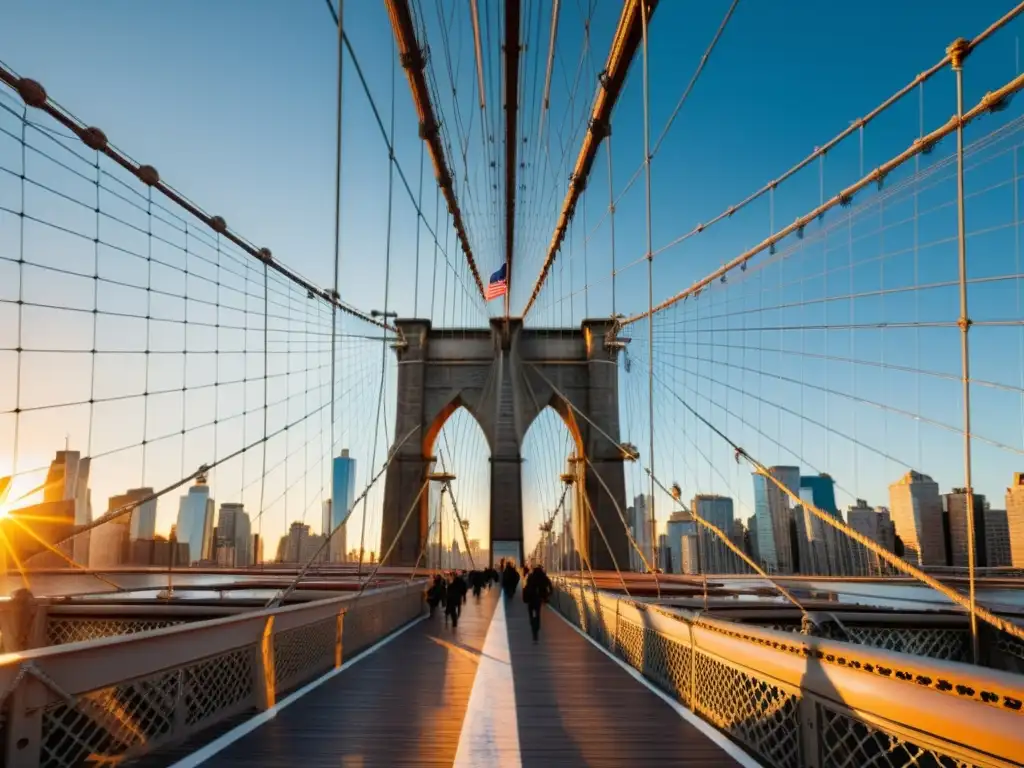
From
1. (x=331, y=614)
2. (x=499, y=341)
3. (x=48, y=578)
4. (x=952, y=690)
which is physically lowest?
(x=48, y=578)

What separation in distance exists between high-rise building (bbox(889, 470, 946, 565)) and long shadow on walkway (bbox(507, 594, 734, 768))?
913 cm

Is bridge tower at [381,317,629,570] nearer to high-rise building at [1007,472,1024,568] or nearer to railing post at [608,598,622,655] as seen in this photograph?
high-rise building at [1007,472,1024,568]

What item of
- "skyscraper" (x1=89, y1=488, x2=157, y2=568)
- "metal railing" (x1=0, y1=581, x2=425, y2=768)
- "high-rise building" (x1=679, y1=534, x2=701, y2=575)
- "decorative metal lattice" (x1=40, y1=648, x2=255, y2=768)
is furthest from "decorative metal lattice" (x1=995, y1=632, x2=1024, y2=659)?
"high-rise building" (x1=679, y1=534, x2=701, y2=575)

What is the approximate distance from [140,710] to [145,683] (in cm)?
15

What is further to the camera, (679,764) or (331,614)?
(331,614)

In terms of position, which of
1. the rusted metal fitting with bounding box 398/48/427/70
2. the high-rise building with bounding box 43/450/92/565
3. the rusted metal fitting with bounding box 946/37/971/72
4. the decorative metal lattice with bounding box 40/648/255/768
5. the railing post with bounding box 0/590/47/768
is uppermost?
the rusted metal fitting with bounding box 398/48/427/70

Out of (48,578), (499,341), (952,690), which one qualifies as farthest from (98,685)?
(499,341)

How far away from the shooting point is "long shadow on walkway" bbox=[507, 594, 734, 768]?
3799 millimetres

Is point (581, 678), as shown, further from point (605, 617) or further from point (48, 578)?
point (48, 578)

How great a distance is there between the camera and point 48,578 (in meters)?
22.2

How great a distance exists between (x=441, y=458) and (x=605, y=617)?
74.1ft

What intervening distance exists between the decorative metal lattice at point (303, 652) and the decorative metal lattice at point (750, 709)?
279 cm

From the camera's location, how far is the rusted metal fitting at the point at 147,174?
28.7ft

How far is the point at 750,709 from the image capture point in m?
3.89
